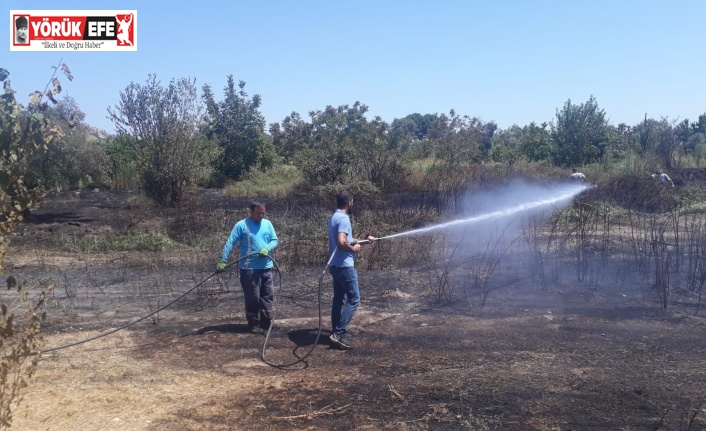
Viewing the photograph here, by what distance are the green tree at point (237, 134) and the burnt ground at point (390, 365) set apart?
64.3ft

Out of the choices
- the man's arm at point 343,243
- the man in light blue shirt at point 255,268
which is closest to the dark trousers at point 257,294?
the man in light blue shirt at point 255,268

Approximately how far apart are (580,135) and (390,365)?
2513cm

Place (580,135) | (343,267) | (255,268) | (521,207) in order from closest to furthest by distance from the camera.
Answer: (343,267) → (255,268) → (521,207) → (580,135)

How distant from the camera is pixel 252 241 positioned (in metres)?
7.74

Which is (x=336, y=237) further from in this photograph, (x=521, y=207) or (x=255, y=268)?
(x=521, y=207)

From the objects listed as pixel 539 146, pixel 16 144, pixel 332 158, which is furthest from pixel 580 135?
pixel 16 144

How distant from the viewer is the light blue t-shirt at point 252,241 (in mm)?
7688

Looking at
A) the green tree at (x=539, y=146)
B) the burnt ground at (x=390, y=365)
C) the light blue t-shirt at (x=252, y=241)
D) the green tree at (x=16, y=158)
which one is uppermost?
the green tree at (x=539, y=146)

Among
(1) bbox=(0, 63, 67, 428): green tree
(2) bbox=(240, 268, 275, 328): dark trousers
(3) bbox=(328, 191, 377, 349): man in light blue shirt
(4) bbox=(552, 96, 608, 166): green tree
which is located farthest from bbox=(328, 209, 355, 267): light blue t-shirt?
(4) bbox=(552, 96, 608, 166): green tree

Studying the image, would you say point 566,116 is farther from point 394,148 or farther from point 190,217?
point 190,217

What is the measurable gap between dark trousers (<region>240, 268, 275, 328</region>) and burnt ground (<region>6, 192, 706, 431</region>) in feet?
0.89

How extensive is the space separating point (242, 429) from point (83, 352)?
3.08m

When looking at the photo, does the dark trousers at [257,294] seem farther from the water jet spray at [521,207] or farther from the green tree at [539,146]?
the green tree at [539,146]

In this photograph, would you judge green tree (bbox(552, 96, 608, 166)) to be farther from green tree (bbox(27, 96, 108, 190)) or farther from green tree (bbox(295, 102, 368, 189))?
green tree (bbox(27, 96, 108, 190))
